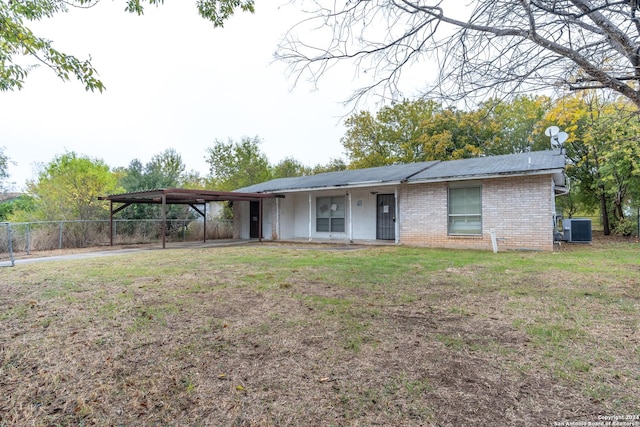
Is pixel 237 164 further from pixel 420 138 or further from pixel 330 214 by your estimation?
pixel 330 214

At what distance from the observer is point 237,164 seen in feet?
92.1

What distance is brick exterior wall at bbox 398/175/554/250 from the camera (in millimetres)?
9898

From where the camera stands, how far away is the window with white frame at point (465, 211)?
11.1 metres

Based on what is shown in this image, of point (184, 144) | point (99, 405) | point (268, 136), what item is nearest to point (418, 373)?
point (99, 405)

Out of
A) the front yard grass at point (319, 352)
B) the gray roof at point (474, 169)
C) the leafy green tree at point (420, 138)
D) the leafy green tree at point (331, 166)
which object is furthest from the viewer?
the leafy green tree at point (331, 166)

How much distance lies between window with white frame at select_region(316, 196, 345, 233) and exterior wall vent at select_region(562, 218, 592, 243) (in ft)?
28.9

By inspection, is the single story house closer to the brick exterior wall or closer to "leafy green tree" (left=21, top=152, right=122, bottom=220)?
the brick exterior wall

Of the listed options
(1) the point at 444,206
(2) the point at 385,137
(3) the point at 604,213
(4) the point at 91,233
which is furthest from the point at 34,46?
(2) the point at 385,137

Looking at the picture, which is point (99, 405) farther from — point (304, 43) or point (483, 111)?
point (483, 111)

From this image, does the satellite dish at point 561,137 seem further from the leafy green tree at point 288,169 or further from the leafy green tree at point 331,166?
the leafy green tree at point 288,169

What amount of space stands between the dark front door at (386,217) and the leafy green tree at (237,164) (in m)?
15.8

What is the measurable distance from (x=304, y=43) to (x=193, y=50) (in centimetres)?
541

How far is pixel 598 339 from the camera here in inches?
122

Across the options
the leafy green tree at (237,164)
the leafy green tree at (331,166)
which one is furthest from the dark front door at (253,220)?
the leafy green tree at (331,166)
